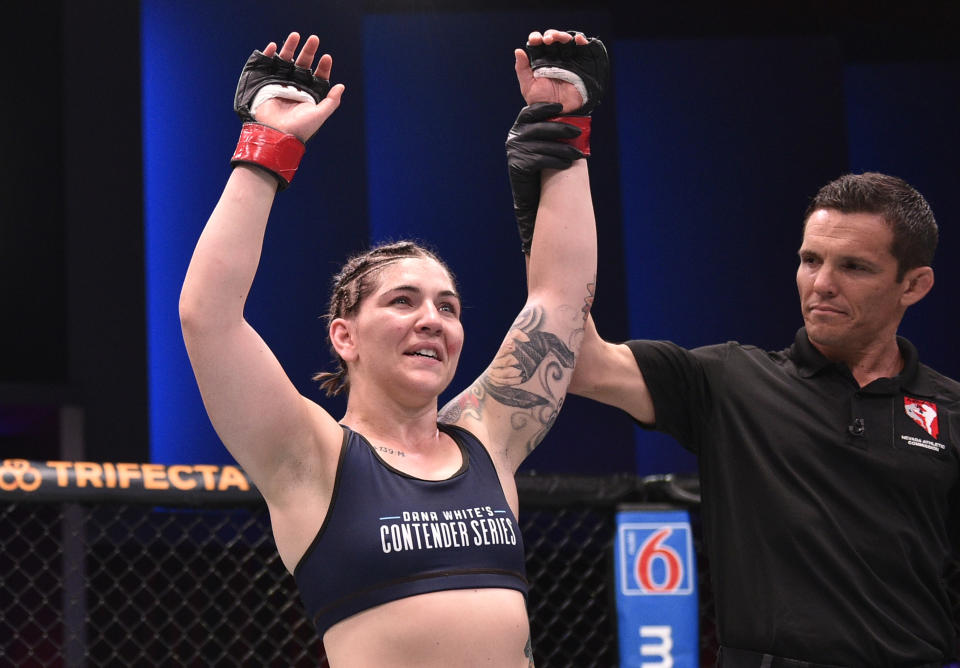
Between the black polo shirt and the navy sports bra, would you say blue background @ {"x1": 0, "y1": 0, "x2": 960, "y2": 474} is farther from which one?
the navy sports bra

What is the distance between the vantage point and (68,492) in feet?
6.97

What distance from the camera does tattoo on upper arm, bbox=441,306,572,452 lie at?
5.51 ft

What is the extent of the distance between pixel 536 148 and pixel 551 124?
4 centimetres

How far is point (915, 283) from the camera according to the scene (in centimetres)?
186

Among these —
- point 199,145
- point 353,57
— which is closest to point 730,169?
point 353,57

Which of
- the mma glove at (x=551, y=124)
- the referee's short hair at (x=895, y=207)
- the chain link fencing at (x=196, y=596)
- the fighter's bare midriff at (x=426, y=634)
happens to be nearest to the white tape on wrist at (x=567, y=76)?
the mma glove at (x=551, y=124)

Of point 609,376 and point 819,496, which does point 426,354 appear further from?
point 819,496

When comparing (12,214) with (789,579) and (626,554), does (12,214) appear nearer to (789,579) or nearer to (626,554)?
(626,554)

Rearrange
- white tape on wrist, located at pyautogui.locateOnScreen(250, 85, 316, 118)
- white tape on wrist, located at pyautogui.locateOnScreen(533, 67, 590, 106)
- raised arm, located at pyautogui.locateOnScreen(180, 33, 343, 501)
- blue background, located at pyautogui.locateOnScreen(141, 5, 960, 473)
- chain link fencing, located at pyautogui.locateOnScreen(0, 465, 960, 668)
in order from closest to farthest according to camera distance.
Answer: raised arm, located at pyautogui.locateOnScreen(180, 33, 343, 501), white tape on wrist, located at pyautogui.locateOnScreen(250, 85, 316, 118), white tape on wrist, located at pyautogui.locateOnScreen(533, 67, 590, 106), chain link fencing, located at pyautogui.locateOnScreen(0, 465, 960, 668), blue background, located at pyautogui.locateOnScreen(141, 5, 960, 473)

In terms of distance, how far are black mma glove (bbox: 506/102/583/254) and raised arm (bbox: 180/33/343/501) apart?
0.36m

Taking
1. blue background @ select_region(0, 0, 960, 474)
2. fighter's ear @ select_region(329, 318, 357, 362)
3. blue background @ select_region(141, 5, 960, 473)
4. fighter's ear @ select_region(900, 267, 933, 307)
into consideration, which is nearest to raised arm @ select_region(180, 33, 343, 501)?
fighter's ear @ select_region(329, 318, 357, 362)

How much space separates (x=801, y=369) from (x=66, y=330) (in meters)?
2.65

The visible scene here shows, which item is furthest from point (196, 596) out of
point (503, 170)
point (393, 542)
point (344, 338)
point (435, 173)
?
point (393, 542)

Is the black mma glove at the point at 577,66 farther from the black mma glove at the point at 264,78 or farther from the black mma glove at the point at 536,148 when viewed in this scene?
the black mma glove at the point at 264,78
